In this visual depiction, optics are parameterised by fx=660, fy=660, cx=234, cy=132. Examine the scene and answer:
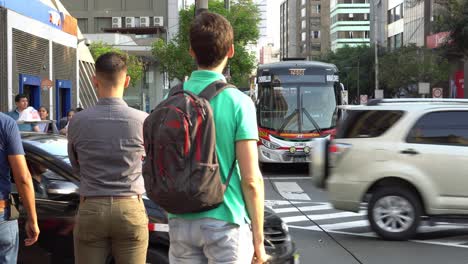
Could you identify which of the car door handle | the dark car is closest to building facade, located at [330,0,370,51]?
the car door handle

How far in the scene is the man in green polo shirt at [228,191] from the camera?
301 centimetres

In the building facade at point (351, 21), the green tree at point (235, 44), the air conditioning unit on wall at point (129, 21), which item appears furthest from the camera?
the building facade at point (351, 21)

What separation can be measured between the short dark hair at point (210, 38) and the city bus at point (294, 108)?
15357 millimetres

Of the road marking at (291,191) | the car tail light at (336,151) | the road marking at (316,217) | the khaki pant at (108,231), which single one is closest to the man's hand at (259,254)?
the khaki pant at (108,231)

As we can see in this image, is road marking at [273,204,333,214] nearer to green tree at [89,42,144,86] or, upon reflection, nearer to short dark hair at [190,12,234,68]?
short dark hair at [190,12,234,68]

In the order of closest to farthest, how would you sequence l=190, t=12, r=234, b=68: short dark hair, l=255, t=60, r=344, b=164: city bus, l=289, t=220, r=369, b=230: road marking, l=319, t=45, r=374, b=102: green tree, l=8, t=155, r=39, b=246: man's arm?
l=190, t=12, r=234, b=68: short dark hair
l=8, t=155, r=39, b=246: man's arm
l=289, t=220, r=369, b=230: road marking
l=255, t=60, r=344, b=164: city bus
l=319, t=45, r=374, b=102: green tree

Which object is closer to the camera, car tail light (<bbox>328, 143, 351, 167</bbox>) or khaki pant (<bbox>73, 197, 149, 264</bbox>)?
khaki pant (<bbox>73, 197, 149, 264</bbox>)

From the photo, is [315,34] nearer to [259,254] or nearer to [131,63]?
[131,63]

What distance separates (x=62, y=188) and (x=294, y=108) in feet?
47.1

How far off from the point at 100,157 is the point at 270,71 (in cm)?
1537

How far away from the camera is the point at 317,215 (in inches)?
442

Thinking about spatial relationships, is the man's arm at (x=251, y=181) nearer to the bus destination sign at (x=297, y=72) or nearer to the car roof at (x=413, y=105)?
the car roof at (x=413, y=105)

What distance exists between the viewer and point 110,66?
13.6 feet

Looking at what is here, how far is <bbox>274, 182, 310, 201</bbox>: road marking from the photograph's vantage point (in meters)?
13.8
